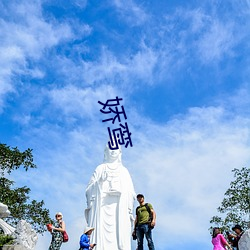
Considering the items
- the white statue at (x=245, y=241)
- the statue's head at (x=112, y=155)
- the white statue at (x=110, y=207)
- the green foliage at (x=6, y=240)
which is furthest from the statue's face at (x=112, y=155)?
the white statue at (x=245, y=241)

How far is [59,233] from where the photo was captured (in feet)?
33.0

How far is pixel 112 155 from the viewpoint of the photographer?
54.5 ft

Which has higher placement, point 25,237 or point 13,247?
point 25,237

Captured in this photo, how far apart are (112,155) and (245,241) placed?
317 inches

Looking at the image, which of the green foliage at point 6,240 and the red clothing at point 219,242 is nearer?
the red clothing at point 219,242

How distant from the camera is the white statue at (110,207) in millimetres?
15180

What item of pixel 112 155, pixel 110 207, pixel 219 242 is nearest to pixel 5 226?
pixel 110 207

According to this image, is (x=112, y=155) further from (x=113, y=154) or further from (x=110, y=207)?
(x=110, y=207)

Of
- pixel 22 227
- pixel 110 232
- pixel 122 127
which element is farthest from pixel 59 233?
pixel 110 232

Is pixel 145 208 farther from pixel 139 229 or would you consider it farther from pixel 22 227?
pixel 22 227

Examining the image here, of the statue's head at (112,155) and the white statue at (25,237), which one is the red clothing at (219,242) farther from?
the statue's head at (112,155)

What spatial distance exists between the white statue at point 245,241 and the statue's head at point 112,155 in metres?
7.85

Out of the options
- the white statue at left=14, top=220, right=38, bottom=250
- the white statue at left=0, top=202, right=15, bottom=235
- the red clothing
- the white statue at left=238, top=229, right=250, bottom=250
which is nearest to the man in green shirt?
the red clothing

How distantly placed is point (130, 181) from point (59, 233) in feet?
21.0
